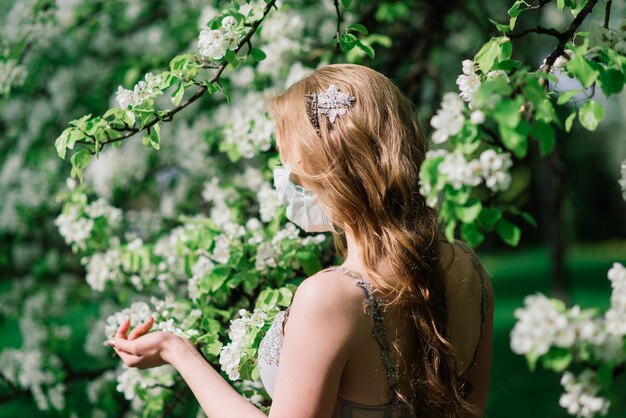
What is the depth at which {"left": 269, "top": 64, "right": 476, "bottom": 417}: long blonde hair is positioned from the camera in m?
1.80

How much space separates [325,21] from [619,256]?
9724 mm

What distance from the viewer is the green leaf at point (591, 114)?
1495 mm

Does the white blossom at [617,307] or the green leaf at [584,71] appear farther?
the green leaf at [584,71]

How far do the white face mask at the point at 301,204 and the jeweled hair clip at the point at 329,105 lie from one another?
0.61 ft

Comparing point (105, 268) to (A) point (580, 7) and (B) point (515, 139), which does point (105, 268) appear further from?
(B) point (515, 139)

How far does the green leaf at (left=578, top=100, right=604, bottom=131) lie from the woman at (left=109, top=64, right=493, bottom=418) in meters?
0.44

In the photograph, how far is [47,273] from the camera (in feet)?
16.4

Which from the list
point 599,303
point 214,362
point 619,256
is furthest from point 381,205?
point 619,256

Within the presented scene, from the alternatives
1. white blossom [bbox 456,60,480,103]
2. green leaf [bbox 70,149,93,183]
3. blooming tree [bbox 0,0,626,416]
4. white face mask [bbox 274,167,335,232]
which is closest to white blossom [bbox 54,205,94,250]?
blooming tree [bbox 0,0,626,416]

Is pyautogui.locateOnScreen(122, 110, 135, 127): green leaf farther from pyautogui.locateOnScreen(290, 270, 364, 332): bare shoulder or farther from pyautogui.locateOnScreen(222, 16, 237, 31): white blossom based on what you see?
pyautogui.locateOnScreen(290, 270, 364, 332): bare shoulder

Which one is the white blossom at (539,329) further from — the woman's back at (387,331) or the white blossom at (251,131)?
the white blossom at (251,131)

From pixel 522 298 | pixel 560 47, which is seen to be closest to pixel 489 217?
pixel 560 47

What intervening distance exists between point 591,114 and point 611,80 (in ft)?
0.24

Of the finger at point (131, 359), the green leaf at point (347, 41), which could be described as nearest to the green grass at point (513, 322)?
the green leaf at point (347, 41)
